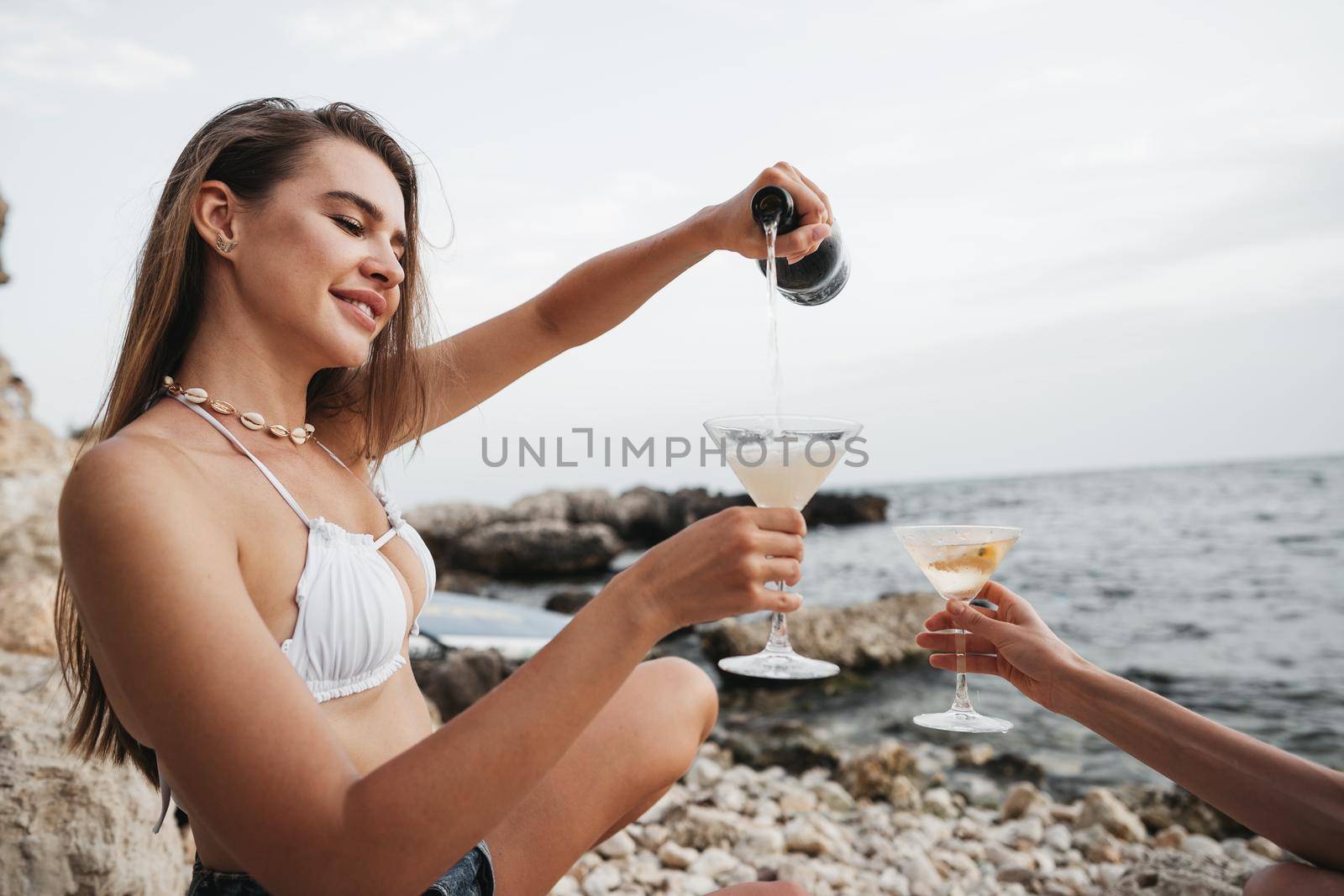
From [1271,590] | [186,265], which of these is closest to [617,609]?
[186,265]

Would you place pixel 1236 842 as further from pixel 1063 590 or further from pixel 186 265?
pixel 1063 590

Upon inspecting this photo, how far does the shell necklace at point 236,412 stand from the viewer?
183 cm

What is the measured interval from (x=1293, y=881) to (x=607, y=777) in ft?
4.59

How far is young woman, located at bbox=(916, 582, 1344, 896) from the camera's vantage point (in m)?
1.70

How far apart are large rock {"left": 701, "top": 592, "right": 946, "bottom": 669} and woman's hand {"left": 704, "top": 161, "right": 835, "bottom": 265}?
624 cm

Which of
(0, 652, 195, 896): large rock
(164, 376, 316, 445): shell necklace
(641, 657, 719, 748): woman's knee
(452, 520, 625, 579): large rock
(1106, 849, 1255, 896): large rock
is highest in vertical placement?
(164, 376, 316, 445): shell necklace

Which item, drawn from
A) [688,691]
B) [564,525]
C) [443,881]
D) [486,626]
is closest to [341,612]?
[443,881]

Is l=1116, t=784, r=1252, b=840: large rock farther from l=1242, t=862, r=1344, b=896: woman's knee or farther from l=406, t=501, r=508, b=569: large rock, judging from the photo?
l=406, t=501, r=508, b=569: large rock

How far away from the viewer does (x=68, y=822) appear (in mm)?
2240

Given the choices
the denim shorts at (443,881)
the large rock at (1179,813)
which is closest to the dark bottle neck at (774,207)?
the denim shorts at (443,881)

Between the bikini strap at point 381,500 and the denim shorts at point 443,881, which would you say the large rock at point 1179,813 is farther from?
the bikini strap at point 381,500

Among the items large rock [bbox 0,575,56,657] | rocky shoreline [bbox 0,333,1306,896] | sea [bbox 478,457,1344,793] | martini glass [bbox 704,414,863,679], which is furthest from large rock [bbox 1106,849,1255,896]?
large rock [bbox 0,575,56,657]

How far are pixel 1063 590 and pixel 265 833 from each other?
13.9m

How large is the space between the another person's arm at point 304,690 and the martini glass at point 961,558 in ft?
2.75
